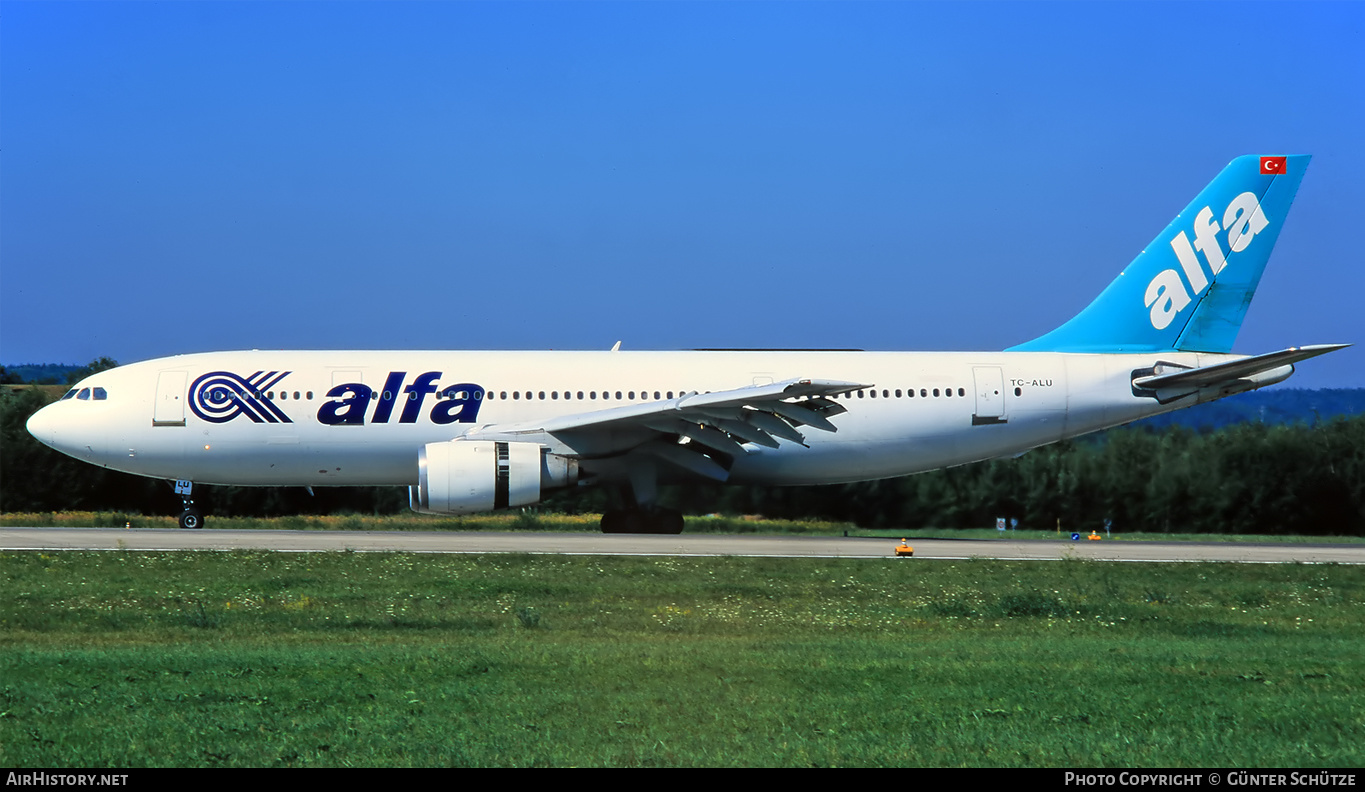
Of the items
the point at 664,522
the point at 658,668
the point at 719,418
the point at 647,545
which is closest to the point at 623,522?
the point at 664,522

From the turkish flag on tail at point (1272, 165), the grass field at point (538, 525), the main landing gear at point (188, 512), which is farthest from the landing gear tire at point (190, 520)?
the turkish flag on tail at point (1272, 165)

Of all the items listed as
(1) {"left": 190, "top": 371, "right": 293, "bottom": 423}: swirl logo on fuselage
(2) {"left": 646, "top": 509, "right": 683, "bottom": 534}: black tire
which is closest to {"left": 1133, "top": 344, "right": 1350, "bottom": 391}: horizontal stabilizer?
(2) {"left": 646, "top": 509, "right": 683, "bottom": 534}: black tire

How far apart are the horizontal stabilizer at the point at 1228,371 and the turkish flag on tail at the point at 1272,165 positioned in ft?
14.2

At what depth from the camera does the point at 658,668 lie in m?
10.1

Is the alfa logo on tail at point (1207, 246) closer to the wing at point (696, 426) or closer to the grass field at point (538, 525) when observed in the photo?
the grass field at point (538, 525)

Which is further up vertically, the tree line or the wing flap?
the wing flap

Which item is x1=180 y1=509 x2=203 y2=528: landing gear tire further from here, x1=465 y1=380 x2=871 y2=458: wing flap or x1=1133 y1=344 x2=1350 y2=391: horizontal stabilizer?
x1=1133 y1=344 x2=1350 y2=391: horizontal stabilizer

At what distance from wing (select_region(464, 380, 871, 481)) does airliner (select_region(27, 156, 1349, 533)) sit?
0.13 feet

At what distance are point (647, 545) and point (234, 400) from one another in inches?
323

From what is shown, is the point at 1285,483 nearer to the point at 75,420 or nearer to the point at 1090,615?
the point at 1090,615

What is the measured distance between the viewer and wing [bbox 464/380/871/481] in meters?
23.0

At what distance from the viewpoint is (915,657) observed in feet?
35.6

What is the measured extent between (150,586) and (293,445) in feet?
30.4
